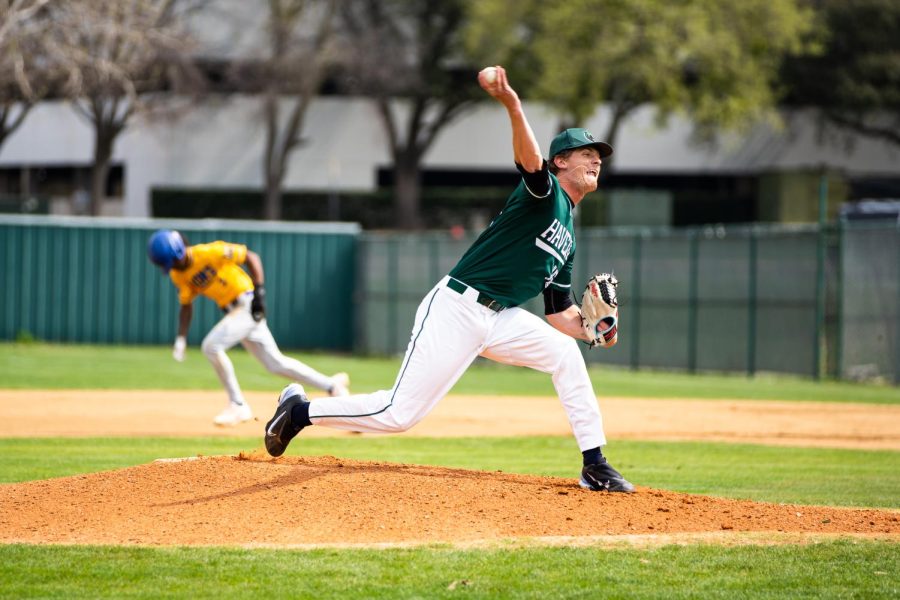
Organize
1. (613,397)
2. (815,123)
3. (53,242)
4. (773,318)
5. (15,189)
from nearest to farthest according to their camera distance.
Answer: (613,397)
(773,318)
(53,242)
(815,123)
(15,189)

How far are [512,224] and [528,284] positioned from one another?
361 mm

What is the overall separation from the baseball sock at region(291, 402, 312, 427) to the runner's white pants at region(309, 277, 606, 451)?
0.05m

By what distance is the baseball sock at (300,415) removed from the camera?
7.48 m

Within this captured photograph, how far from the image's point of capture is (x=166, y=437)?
1201 centimetres

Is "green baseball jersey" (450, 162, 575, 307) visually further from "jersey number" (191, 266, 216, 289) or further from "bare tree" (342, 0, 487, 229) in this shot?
"bare tree" (342, 0, 487, 229)

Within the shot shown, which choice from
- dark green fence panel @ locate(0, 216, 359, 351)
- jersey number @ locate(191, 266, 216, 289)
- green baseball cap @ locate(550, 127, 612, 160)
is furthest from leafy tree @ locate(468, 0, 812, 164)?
green baseball cap @ locate(550, 127, 612, 160)

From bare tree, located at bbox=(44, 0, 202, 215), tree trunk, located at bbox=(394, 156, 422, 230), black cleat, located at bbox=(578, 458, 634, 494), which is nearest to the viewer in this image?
black cleat, located at bbox=(578, 458, 634, 494)

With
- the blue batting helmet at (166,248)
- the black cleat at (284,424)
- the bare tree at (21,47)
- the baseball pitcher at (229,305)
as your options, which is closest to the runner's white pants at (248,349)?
the baseball pitcher at (229,305)

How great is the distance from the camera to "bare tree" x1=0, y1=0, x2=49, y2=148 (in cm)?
2245

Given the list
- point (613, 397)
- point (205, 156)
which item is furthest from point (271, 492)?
point (205, 156)

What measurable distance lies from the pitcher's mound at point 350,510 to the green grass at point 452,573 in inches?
11.9

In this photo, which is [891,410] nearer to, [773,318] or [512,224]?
[773,318]

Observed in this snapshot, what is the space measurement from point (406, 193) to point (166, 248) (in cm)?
2673

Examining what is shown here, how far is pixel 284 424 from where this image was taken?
759cm
